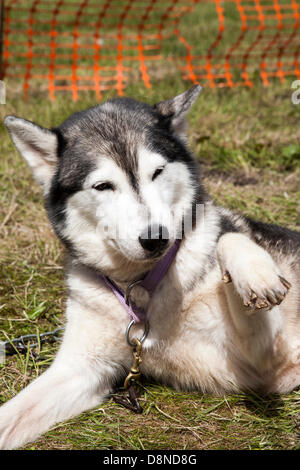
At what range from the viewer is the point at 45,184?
3072mm

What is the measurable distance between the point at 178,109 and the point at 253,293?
1306mm

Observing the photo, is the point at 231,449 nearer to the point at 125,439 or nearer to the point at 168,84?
the point at 125,439

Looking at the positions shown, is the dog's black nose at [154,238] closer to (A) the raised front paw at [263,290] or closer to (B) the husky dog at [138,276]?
(B) the husky dog at [138,276]

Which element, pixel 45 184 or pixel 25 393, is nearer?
pixel 25 393

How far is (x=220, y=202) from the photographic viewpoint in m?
4.83

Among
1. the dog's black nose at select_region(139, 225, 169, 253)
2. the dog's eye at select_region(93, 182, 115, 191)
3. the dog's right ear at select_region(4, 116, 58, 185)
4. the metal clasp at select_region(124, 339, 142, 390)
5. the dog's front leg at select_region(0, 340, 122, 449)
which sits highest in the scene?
the dog's right ear at select_region(4, 116, 58, 185)

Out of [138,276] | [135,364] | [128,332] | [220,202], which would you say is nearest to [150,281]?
[138,276]

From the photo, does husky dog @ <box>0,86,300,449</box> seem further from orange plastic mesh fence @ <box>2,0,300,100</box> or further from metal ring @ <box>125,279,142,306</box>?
orange plastic mesh fence @ <box>2,0,300,100</box>

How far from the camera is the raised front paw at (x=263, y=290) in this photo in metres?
2.28

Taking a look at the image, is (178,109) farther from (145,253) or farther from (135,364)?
(135,364)

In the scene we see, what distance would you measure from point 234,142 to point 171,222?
3304 millimetres

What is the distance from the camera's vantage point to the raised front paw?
2.28 meters

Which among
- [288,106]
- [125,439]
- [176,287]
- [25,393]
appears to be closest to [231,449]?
[125,439]

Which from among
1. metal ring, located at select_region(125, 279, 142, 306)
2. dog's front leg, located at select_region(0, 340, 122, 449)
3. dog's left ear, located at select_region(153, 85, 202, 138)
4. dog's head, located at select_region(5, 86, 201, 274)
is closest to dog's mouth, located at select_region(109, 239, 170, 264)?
dog's head, located at select_region(5, 86, 201, 274)
